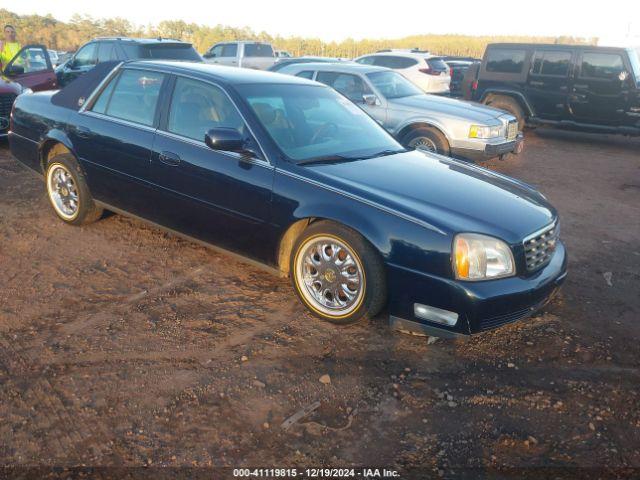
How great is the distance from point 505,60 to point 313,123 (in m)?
9.12

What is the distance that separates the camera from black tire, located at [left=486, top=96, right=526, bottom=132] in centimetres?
1169

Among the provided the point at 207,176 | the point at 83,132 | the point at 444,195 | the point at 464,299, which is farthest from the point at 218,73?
the point at 464,299

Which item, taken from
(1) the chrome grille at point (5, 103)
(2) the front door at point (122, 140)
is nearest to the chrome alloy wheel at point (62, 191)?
(2) the front door at point (122, 140)

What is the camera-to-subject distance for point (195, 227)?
4.24 metres

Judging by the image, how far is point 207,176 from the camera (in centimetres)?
400

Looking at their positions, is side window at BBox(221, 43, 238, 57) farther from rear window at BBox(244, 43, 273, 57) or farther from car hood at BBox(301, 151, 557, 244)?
car hood at BBox(301, 151, 557, 244)

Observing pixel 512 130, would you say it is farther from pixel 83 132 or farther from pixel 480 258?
pixel 83 132

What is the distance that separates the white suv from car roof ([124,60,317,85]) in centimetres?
1105

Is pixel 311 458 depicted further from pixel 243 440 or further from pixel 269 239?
pixel 269 239

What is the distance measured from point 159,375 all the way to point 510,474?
192 centimetres

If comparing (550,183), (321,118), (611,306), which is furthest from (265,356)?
Answer: (550,183)

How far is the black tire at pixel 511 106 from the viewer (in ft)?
38.3

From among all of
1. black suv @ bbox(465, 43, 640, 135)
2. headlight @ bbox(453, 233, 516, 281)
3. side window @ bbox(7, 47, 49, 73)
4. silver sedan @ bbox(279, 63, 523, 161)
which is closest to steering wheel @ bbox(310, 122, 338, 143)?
headlight @ bbox(453, 233, 516, 281)

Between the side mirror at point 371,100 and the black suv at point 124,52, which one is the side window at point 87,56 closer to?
the black suv at point 124,52
